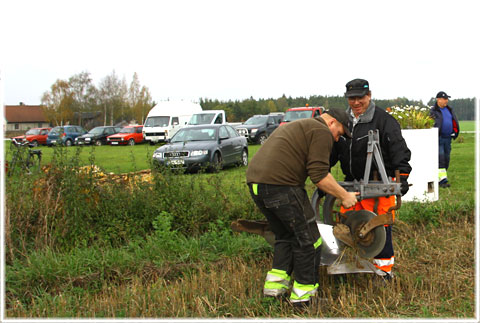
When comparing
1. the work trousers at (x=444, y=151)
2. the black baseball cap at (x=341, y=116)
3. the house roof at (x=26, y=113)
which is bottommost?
the work trousers at (x=444, y=151)

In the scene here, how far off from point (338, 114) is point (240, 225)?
1.52 meters

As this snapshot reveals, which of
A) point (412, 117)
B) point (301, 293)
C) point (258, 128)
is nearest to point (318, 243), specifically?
point (301, 293)

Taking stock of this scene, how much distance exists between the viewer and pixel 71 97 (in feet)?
171

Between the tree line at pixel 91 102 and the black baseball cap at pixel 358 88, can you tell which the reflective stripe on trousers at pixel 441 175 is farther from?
the tree line at pixel 91 102

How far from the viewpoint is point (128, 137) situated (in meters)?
32.8

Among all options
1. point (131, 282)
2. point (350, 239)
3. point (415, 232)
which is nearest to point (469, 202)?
point (415, 232)

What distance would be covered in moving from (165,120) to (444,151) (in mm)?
23543

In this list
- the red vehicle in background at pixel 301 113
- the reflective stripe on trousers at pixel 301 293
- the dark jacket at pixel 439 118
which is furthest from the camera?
the red vehicle in background at pixel 301 113

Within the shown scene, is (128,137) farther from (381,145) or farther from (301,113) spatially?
(381,145)

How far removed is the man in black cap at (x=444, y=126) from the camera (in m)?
10.5

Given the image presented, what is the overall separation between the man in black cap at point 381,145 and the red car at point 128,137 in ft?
91.3

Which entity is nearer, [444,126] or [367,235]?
[367,235]

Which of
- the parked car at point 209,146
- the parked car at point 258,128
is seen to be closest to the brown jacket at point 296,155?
the parked car at point 209,146

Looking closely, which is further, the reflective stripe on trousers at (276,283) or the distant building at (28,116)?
the distant building at (28,116)
